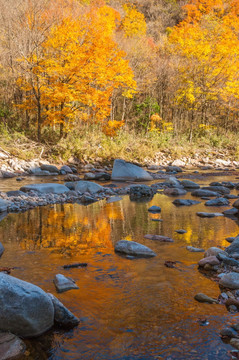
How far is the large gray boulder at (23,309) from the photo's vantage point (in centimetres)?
279

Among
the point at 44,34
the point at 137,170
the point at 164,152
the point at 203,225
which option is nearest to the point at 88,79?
the point at 44,34

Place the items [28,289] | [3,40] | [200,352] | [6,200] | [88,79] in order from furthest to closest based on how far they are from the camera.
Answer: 1. [3,40]
2. [88,79]
3. [6,200]
4. [28,289]
5. [200,352]

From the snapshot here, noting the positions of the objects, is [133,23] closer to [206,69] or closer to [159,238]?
[206,69]

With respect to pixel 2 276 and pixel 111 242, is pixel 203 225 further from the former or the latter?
pixel 2 276

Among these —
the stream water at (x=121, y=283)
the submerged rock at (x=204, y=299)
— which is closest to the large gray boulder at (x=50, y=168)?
the stream water at (x=121, y=283)

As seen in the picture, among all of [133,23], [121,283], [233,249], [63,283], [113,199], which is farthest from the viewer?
[133,23]

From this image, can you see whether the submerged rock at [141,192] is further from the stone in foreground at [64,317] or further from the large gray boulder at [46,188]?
the stone in foreground at [64,317]

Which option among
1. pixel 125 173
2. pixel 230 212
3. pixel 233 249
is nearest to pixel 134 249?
pixel 233 249

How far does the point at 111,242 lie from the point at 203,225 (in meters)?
2.15

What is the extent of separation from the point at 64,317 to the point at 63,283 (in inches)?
30.2

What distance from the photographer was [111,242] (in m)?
5.69

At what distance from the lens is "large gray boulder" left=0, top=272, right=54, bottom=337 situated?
2.79 m

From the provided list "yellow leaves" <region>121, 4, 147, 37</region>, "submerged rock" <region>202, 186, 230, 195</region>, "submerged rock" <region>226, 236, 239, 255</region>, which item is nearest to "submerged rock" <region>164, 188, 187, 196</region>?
"submerged rock" <region>202, 186, 230, 195</region>

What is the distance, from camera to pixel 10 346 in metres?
2.61
